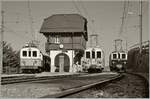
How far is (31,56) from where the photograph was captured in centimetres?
3222

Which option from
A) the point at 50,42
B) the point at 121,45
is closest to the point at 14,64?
the point at 50,42

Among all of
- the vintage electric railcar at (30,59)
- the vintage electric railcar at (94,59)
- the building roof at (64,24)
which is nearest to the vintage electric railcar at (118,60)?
the vintage electric railcar at (94,59)

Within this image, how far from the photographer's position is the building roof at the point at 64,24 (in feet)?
145

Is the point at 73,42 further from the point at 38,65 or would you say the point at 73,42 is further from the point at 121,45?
the point at 38,65

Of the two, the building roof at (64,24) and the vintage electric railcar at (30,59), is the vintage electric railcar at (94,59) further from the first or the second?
the building roof at (64,24)

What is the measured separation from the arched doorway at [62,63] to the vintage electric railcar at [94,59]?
27.7 feet

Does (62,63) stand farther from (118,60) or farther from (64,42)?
(118,60)

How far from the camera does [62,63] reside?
4184cm

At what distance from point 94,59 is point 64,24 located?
1415cm

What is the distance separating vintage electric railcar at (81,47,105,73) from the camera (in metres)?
32.8

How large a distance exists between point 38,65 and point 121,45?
42.1 feet

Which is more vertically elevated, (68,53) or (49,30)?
(49,30)

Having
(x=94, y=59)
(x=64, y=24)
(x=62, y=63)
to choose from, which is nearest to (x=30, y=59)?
(x=94, y=59)

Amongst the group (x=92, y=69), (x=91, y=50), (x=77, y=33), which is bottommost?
(x=92, y=69)
